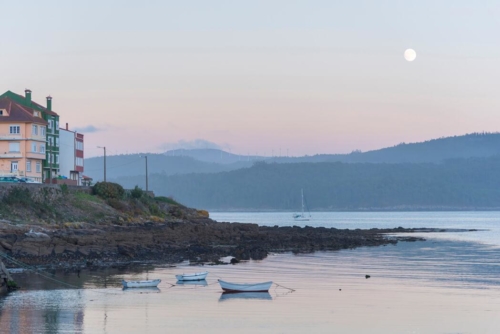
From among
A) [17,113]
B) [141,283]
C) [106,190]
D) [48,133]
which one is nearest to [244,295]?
[141,283]

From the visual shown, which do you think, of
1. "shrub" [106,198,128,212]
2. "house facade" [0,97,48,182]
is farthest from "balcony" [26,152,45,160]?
"shrub" [106,198,128,212]

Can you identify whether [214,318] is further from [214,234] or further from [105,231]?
A: [214,234]

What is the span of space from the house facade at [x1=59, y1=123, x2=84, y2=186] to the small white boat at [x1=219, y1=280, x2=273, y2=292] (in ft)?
171

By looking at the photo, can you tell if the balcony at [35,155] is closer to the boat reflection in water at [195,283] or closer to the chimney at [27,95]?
the chimney at [27,95]

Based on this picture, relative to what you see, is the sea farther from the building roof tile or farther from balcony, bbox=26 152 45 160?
the building roof tile

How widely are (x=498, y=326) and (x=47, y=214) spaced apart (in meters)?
43.9

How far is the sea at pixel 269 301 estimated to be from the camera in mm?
33156

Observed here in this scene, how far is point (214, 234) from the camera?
245ft

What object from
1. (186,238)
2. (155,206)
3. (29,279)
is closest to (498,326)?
(29,279)

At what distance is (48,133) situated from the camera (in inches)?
3516

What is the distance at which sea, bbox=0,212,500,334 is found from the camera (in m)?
33.2

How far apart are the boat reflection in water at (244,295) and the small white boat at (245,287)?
206 millimetres

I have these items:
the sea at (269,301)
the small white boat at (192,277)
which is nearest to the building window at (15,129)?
Answer: the sea at (269,301)

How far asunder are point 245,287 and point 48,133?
174 ft
